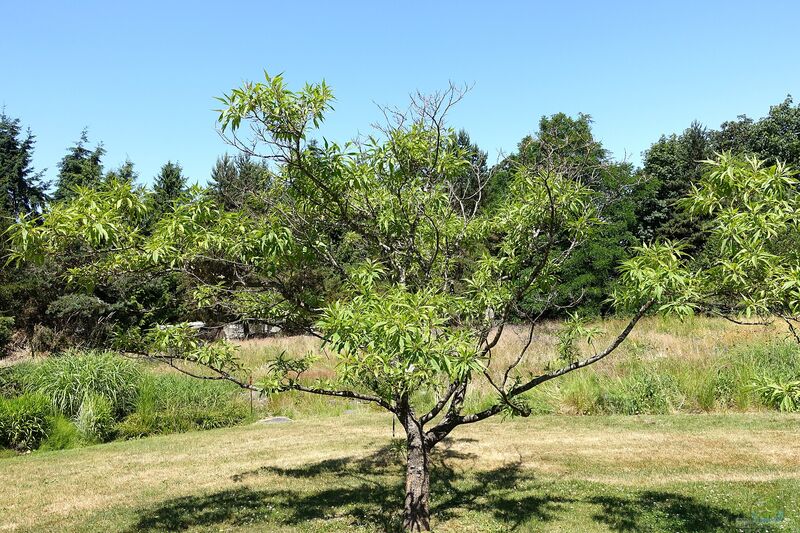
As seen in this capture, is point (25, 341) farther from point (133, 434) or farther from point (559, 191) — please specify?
point (559, 191)

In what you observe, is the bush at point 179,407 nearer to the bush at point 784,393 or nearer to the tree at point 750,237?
the tree at point 750,237

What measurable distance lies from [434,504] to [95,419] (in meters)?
7.22

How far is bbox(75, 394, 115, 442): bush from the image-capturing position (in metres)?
10.3

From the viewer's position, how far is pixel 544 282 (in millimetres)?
5172

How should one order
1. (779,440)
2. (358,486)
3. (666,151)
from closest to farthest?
(358,486), (779,440), (666,151)

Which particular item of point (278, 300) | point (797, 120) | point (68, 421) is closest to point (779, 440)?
point (278, 300)

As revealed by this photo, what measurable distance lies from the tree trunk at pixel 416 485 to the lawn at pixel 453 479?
42 cm

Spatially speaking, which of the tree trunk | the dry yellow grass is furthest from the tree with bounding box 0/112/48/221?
the tree trunk

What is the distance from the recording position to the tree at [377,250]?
357cm

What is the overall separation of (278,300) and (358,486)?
2989 mm

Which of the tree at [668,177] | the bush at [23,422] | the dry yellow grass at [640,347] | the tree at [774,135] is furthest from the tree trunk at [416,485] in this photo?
the tree at [774,135]

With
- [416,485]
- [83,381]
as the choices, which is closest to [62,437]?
[83,381]

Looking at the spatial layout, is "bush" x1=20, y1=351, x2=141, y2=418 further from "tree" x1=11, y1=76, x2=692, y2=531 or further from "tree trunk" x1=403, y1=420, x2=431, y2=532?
"tree trunk" x1=403, y1=420, x2=431, y2=532

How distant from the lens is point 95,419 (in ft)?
34.0
